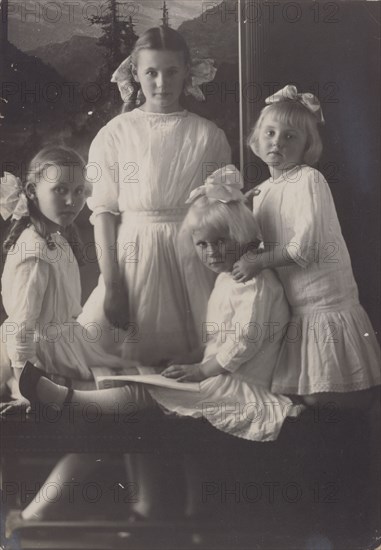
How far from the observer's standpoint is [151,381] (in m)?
1.94

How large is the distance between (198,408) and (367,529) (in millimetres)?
529

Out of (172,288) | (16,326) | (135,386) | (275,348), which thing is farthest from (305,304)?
(16,326)

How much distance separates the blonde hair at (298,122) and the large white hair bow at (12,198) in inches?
23.3

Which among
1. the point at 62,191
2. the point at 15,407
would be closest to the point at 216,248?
the point at 62,191

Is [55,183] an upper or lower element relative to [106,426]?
upper

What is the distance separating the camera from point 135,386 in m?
1.94

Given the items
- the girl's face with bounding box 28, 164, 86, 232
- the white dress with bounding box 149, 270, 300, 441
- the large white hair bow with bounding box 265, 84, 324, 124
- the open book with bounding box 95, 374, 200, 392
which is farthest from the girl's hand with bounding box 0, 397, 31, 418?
the large white hair bow with bounding box 265, 84, 324, 124

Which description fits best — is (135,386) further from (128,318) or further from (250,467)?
(250,467)

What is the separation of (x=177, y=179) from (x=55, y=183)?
0.31m

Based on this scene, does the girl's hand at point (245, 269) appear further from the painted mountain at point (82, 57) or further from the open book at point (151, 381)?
the painted mountain at point (82, 57)

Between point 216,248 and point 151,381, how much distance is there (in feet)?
1.21

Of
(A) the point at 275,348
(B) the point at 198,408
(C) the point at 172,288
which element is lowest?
(B) the point at 198,408

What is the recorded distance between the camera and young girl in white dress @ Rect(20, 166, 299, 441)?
6.32ft

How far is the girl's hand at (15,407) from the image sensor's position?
6.49 feet
